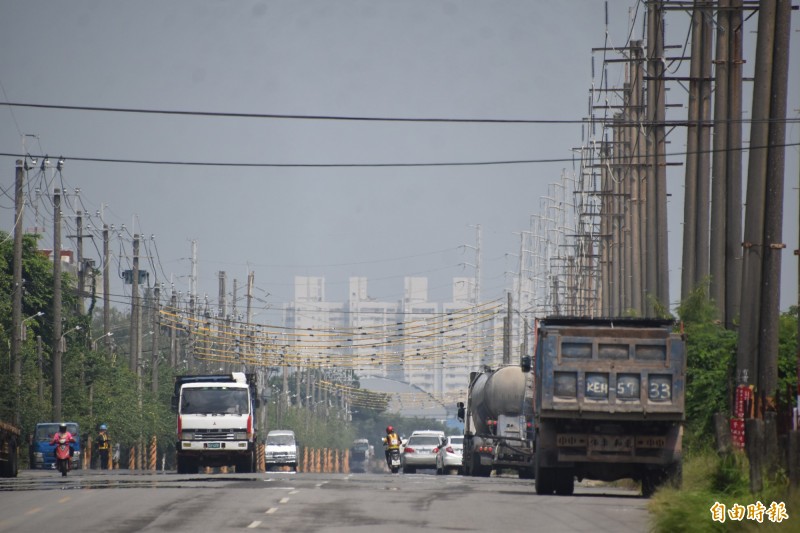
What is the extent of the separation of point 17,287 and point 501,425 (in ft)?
77.7

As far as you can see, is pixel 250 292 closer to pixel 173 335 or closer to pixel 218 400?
pixel 173 335

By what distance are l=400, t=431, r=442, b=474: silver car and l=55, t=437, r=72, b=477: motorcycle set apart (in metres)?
18.5

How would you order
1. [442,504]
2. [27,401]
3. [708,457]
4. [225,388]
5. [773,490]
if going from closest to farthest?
[773,490], [442,504], [708,457], [225,388], [27,401]

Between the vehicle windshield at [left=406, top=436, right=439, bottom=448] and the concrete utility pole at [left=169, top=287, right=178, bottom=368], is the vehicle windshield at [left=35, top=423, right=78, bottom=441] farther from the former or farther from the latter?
the concrete utility pole at [left=169, top=287, right=178, bottom=368]

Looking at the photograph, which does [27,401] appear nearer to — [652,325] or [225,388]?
[225,388]

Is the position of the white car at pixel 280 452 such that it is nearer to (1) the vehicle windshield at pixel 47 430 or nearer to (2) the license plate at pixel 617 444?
(1) the vehicle windshield at pixel 47 430

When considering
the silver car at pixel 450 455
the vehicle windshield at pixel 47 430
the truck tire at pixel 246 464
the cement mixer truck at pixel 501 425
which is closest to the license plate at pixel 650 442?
the cement mixer truck at pixel 501 425

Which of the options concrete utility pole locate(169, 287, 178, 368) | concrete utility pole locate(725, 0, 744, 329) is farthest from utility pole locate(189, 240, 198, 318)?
concrete utility pole locate(725, 0, 744, 329)

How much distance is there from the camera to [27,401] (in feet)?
224

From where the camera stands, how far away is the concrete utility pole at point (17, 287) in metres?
62.9

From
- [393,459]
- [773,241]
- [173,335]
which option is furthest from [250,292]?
[773,241]

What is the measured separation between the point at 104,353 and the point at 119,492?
5605 centimetres

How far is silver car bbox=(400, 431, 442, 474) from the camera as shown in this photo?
209 ft

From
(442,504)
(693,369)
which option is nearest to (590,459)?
(442,504)
